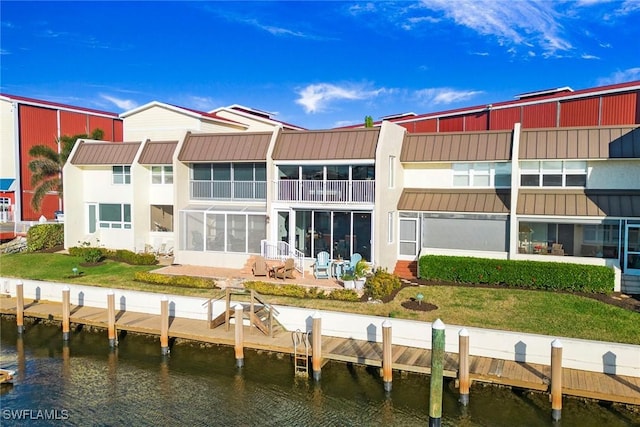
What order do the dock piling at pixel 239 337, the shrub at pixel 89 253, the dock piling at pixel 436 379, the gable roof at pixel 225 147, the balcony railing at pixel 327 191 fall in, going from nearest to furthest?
the dock piling at pixel 436 379 → the dock piling at pixel 239 337 → the balcony railing at pixel 327 191 → the gable roof at pixel 225 147 → the shrub at pixel 89 253

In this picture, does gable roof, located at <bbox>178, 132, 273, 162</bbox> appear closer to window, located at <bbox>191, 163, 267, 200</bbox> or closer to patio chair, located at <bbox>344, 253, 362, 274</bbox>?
window, located at <bbox>191, 163, 267, 200</bbox>

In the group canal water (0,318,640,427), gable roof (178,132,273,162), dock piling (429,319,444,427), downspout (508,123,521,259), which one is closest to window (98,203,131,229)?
gable roof (178,132,273,162)

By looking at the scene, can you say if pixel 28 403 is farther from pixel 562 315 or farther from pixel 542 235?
pixel 542 235

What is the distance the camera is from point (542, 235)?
2411 cm

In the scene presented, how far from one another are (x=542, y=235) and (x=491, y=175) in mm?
3602

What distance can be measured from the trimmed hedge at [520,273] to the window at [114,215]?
56.5 feet

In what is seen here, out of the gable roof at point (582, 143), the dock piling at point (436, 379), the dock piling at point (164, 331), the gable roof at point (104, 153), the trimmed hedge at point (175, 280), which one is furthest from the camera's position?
the gable roof at point (104, 153)

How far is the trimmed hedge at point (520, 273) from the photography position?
21.6m

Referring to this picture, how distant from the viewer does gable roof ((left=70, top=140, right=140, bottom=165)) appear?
31.5 meters

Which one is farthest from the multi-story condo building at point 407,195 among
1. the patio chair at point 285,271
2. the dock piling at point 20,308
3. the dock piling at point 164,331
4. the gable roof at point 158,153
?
the dock piling at point 164,331

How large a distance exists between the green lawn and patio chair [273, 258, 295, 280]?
7.81 ft

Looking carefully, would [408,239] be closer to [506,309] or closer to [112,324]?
[506,309]

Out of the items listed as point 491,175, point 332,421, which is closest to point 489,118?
point 491,175

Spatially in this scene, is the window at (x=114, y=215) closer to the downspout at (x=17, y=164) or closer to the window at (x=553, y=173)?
the downspout at (x=17, y=164)
